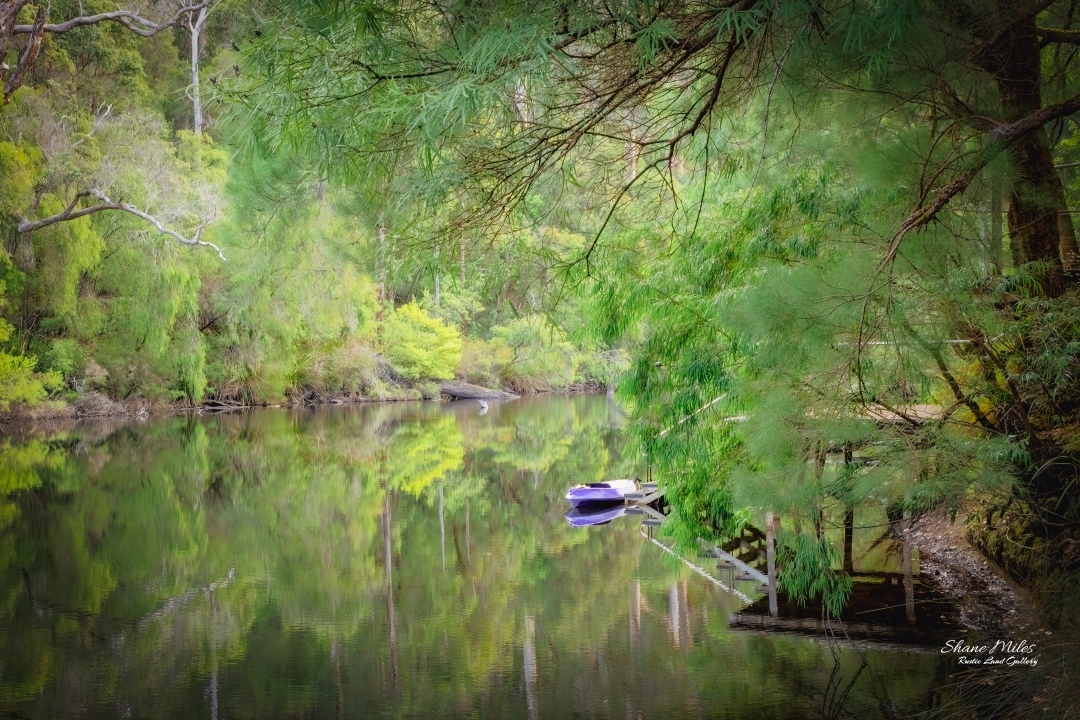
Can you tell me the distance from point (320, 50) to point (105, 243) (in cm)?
2380

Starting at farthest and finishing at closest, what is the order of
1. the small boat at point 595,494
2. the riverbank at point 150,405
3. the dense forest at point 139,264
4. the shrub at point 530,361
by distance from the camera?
the shrub at point 530,361 < the riverbank at point 150,405 < the dense forest at point 139,264 < the small boat at point 595,494

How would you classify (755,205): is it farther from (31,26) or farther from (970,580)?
(31,26)

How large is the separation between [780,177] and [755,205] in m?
0.30

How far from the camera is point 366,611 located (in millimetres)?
8750

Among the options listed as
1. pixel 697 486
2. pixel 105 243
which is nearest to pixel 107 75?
pixel 105 243

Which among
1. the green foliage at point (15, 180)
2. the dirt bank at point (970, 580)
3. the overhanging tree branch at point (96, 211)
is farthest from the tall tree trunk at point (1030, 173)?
the green foliage at point (15, 180)

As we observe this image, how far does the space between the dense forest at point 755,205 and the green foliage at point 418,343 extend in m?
26.8

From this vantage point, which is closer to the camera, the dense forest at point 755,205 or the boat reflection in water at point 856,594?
the dense forest at point 755,205

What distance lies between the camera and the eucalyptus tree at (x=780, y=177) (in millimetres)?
3795

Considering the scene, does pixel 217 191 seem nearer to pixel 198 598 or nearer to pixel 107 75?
pixel 107 75

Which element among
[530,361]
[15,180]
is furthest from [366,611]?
[530,361]

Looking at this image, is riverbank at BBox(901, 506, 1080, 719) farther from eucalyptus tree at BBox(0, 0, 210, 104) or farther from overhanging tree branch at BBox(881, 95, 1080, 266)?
eucalyptus tree at BBox(0, 0, 210, 104)

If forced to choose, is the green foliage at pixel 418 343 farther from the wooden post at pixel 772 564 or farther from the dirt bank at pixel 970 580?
the wooden post at pixel 772 564

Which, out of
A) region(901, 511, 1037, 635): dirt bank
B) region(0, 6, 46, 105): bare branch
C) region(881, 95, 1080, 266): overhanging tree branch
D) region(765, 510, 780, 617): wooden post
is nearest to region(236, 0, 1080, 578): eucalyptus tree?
region(881, 95, 1080, 266): overhanging tree branch
